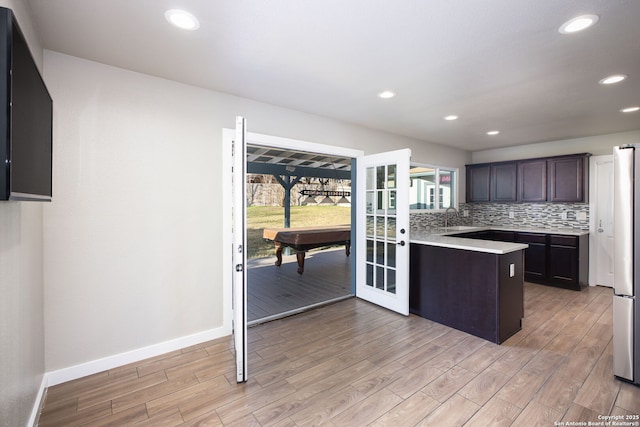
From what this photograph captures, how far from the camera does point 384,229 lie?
3754mm

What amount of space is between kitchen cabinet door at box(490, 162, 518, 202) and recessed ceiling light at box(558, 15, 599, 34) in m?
3.99

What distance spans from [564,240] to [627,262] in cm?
275

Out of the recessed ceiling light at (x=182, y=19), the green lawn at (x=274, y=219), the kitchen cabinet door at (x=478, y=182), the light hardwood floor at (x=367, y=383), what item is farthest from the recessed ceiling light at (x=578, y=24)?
the green lawn at (x=274, y=219)

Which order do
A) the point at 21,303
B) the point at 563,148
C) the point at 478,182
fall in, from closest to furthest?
the point at 21,303, the point at 563,148, the point at 478,182

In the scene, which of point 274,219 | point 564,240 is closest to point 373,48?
point 564,240

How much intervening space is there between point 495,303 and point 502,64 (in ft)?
6.90

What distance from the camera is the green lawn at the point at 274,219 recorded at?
9336 mm

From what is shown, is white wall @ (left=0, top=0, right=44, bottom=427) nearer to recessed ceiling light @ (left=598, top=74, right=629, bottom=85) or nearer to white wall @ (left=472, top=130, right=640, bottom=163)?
recessed ceiling light @ (left=598, top=74, right=629, bottom=85)

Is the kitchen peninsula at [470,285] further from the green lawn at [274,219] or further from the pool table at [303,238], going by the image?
the green lawn at [274,219]

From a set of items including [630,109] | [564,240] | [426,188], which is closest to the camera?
[630,109]

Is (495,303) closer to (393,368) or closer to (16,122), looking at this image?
(393,368)

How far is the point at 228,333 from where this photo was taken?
9.91 ft

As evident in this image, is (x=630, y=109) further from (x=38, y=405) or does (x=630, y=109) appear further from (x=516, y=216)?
(x=38, y=405)

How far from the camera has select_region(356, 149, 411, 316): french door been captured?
3.46m
